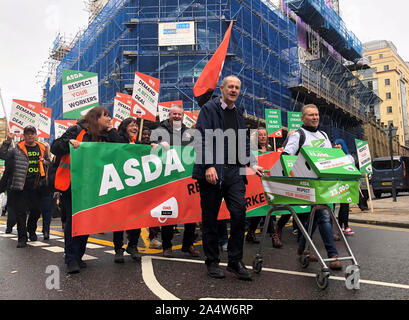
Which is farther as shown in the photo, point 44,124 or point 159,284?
point 44,124

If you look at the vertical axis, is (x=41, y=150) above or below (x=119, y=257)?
above

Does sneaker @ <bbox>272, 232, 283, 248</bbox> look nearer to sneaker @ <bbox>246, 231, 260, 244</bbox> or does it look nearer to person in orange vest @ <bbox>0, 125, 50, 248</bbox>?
sneaker @ <bbox>246, 231, 260, 244</bbox>

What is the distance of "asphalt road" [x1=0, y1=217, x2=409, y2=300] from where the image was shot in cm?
307

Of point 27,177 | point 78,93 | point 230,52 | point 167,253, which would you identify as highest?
point 230,52

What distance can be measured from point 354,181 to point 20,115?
10214 mm

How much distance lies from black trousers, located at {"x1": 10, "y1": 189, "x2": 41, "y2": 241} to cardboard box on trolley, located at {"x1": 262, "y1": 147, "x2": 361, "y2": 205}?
4.70 m

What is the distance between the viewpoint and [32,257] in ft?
16.6

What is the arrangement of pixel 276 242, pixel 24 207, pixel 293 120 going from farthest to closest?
pixel 293 120 < pixel 24 207 < pixel 276 242

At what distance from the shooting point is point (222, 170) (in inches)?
147

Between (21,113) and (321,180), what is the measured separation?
32.9 feet

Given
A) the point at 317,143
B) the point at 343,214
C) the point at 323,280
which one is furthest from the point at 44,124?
the point at 323,280

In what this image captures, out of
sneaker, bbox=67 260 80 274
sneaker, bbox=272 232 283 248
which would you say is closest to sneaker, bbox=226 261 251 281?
sneaker, bbox=67 260 80 274

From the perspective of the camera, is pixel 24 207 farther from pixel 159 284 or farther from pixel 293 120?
pixel 293 120
